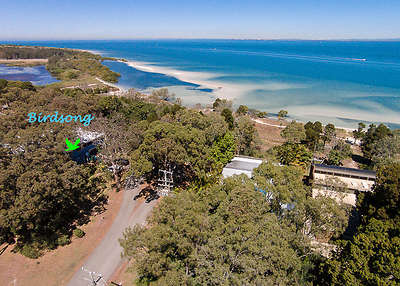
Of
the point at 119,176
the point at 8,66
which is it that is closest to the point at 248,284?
the point at 119,176

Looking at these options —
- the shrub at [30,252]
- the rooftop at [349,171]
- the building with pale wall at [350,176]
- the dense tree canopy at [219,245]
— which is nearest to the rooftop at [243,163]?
the building with pale wall at [350,176]

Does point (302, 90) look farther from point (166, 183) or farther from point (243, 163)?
point (166, 183)

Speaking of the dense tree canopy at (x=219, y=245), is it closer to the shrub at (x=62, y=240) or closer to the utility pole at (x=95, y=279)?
the utility pole at (x=95, y=279)

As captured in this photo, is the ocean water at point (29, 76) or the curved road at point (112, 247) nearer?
the curved road at point (112, 247)

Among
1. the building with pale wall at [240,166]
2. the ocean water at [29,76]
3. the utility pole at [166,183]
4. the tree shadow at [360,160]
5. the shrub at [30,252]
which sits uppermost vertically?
the ocean water at [29,76]

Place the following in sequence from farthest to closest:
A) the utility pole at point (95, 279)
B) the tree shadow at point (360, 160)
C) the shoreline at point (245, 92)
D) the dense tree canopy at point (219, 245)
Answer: the shoreline at point (245, 92), the tree shadow at point (360, 160), the utility pole at point (95, 279), the dense tree canopy at point (219, 245)

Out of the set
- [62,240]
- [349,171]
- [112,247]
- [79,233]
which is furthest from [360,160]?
[62,240]

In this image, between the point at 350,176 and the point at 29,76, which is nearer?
the point at 350,176

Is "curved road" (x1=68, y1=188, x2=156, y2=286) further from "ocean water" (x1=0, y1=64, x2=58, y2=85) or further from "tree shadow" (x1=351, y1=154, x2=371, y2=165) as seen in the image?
"ocean water" (x1=0, y1=64, x2=58, y2=85)

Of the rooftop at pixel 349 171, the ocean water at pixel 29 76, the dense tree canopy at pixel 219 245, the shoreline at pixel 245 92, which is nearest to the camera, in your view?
the dense tree canopy at pixel 219 245

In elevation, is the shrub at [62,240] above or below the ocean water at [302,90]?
below
